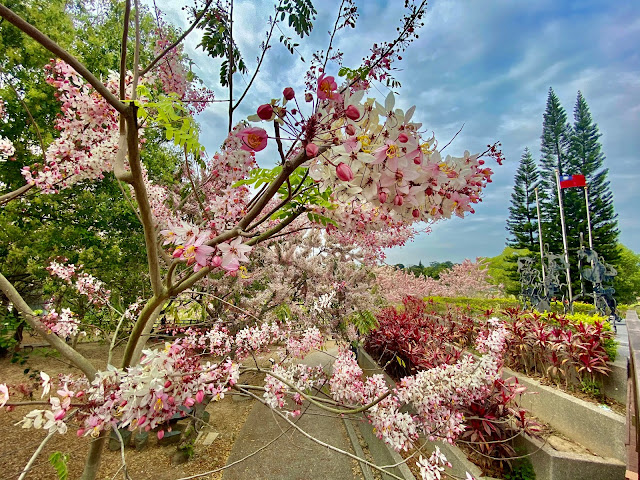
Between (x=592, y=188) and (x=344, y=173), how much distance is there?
28206mm

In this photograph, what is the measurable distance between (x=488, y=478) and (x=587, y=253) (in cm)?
700

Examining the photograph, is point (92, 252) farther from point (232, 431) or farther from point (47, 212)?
point (232, 431)

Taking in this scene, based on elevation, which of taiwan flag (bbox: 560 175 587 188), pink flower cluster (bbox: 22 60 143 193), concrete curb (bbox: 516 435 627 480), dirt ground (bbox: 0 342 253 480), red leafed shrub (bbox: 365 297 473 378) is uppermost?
taiwan flag (bbox: 560 175 587 188)

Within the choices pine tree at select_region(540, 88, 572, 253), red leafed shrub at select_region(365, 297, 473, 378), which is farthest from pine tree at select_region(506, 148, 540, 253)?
red leafed shrub at select_region(365, 297, 473, 378)

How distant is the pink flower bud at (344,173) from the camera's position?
2.13 ft

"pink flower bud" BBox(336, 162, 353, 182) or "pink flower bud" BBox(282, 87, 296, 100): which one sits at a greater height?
"pink flower bud" BBox(282, 87, 296, 100)

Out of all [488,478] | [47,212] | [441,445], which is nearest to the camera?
[488,478]

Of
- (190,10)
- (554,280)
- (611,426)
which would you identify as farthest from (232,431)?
(554,280)

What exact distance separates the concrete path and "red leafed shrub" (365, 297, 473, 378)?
4.37 feet

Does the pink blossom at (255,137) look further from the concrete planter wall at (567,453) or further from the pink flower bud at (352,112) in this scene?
the concrete planter wall at (567,453)

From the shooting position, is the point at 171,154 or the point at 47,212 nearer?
the point at 47,212

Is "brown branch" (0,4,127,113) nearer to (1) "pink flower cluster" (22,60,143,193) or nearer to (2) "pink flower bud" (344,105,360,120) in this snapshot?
(2) "pink flower bud" (344,105,360,120)

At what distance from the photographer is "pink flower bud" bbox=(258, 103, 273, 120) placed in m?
0.66

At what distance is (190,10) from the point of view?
1959mm
